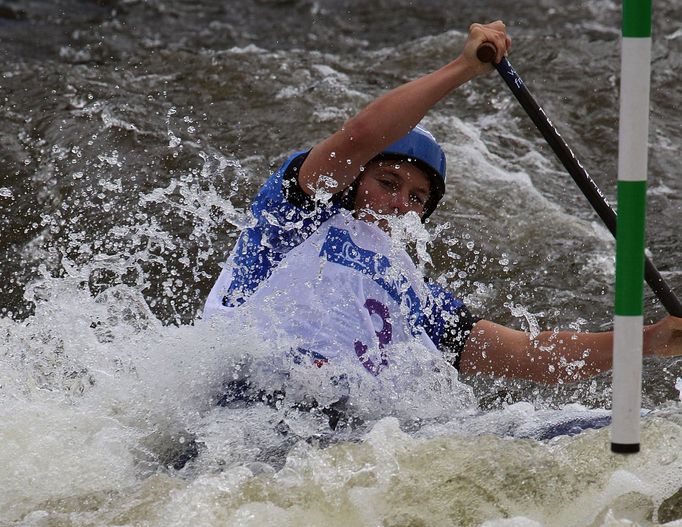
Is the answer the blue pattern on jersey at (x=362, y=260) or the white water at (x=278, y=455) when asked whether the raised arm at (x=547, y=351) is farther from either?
the blue pattern on jersey at (x=362, y=260)

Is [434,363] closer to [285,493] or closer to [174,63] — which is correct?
[285,493]

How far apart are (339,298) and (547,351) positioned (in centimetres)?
83

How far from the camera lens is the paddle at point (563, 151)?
148 inches

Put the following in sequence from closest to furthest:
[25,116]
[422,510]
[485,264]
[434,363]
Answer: [422,510] → [434,363] → [485,264] → [25,116]

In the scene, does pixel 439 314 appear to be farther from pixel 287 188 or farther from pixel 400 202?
pixel 287 188

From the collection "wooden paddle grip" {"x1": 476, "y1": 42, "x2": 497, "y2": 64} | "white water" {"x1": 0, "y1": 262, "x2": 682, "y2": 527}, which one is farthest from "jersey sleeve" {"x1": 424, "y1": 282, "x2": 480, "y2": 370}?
"wooden paddle grip" {"x1": 476, "y1": 42, "x2": 497, "y2": 64}

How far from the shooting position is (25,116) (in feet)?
23.7

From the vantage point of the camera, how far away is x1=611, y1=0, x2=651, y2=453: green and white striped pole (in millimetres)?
2799

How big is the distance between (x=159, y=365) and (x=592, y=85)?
5.29 meters

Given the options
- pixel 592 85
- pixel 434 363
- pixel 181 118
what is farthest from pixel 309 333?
pixel 592 85

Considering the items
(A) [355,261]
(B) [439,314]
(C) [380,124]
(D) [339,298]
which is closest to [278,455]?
(D) [339,298]

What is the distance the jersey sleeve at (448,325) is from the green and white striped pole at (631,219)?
136cm

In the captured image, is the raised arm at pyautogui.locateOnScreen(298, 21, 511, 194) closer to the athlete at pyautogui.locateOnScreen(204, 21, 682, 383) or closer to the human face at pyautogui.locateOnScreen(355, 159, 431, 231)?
the athlete at pyautogui.locateOnScreen(204, 21, 682, 383)

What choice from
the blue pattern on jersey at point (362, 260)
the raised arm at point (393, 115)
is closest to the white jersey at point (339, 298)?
the blue pattern on jersey at point (362, 260)
